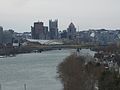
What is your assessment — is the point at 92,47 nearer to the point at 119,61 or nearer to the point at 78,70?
the point at 119,61

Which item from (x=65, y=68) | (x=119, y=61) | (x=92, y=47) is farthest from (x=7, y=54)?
(x=65, y=68)

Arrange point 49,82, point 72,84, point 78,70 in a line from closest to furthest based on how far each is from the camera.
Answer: point 72,84 < point 78,70 < point 49,82

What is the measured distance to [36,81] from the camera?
11664mm

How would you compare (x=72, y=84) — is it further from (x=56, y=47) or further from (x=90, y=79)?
(x=56, y=47)

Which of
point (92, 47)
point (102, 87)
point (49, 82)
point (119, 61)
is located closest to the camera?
point (102, 87)

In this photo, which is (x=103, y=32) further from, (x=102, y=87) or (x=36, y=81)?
(x=102, y=87)

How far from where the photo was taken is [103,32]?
55.1 metres

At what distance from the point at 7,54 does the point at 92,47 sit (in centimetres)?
575

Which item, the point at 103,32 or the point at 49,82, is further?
the point at 103,32

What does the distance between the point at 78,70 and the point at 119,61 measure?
5.75 m

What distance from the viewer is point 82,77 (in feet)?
25.1

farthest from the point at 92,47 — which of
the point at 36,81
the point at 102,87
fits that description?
the point at 102,87

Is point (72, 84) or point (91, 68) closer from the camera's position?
point (72, 84)

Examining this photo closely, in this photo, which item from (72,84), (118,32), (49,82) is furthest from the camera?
(118,32)
